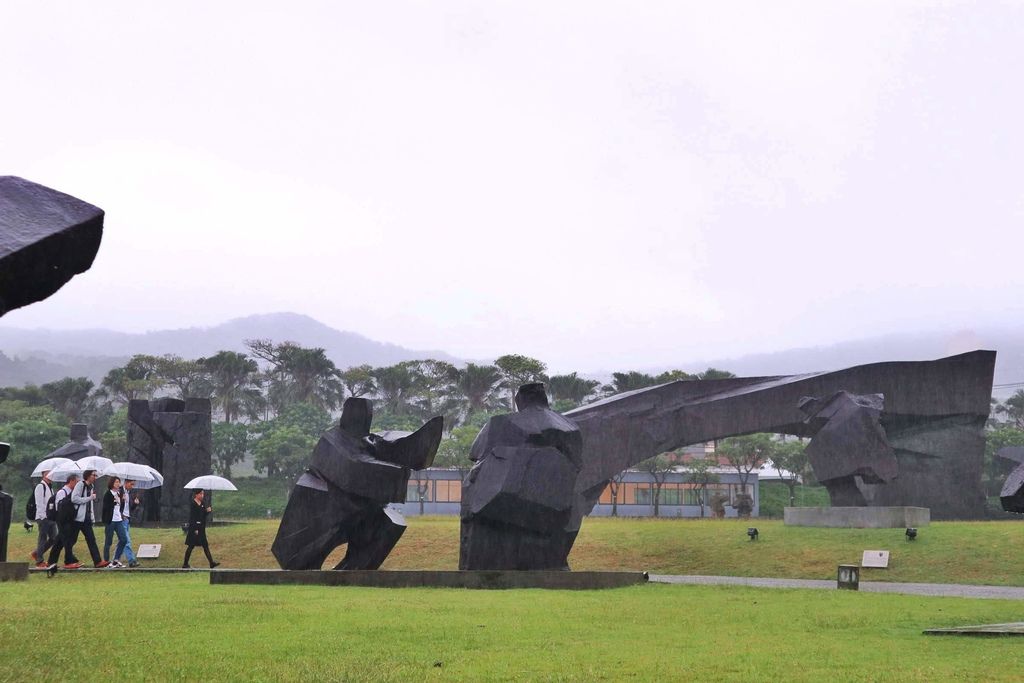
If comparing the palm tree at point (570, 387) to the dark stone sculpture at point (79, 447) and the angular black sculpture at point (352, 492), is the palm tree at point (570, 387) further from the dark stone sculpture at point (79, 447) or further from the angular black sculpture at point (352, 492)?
the angular black sculpture at point (352, 492)

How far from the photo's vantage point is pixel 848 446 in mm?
23234

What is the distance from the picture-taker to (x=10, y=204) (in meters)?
5.10

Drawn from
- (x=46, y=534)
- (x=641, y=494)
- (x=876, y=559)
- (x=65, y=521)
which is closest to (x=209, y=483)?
(x=46, y=534)

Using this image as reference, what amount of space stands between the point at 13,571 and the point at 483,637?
8.63 meters

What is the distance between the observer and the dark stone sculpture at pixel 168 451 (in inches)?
1020

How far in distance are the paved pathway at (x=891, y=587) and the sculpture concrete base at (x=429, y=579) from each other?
101 inches

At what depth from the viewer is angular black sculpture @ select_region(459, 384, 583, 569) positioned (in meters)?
14.0

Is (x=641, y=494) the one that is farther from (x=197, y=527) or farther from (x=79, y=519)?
(x=79, y=519)

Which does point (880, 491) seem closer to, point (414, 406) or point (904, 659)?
point (904, 659)

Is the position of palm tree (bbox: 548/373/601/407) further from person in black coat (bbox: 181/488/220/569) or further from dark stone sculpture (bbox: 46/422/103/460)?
person in black coat (bbox: 181/488/220/569)

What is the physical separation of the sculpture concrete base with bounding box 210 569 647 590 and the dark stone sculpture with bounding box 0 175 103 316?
28.5 ft

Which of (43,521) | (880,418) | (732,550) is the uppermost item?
(880,418)

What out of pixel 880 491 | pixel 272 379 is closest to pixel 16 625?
pixel 880 491

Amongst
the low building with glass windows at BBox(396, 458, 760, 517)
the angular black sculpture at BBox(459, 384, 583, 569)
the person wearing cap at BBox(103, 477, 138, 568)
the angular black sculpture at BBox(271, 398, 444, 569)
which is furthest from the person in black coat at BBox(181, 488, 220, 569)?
the low building with glass windows at BBox(396, 458, 760, 517)
